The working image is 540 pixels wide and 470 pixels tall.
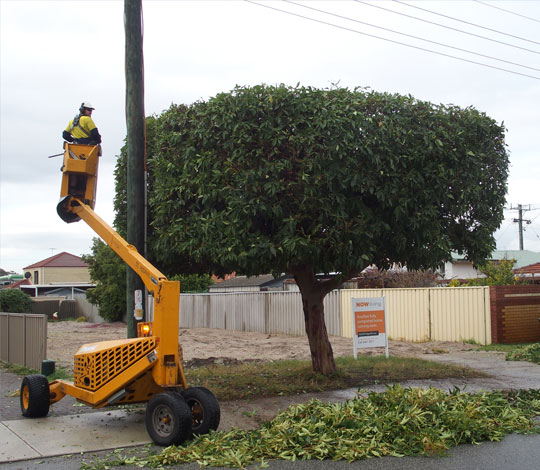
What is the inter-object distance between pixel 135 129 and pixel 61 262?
69.8 meters

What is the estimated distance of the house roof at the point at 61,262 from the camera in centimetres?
7482

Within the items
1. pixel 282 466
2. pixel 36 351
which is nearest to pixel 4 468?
pixel 282 466

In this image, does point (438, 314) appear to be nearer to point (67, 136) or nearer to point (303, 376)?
point (303, 376)

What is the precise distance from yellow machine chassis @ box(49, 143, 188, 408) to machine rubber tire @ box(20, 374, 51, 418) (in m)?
0.16

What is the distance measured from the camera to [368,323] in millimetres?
15695

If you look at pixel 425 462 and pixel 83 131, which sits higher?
pixel 83 131

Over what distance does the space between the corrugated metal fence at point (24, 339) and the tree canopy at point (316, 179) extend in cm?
475

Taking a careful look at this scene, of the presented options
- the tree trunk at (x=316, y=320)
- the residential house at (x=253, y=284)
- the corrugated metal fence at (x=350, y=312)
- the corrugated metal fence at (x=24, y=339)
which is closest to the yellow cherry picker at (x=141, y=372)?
the tree trunk at (x=316, y=320)

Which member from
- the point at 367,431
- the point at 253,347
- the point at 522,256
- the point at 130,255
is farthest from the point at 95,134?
the point at 522,256

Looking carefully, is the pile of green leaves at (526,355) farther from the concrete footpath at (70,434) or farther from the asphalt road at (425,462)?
the concrete footpath at (70,434)

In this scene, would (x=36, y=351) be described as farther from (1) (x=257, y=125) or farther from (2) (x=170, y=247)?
(1) (x=257, y=125)

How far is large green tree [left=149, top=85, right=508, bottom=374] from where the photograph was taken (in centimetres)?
938

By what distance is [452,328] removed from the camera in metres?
21.0

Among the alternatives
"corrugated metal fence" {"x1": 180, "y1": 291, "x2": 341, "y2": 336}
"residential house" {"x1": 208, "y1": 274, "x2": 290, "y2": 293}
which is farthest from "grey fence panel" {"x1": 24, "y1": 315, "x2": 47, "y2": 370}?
"residential house" {"x1": 208, "y1": 274, "x2": 290, "y2": 293}
